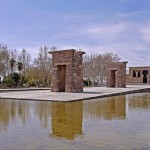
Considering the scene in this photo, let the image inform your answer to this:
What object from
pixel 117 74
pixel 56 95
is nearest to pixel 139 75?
pixel 117 74

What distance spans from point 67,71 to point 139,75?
24.5 m

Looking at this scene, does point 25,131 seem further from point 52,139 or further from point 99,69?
point 99,69

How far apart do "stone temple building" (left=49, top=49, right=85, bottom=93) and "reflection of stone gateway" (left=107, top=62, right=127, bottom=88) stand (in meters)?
9.21

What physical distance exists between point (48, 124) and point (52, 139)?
1692 millimetres

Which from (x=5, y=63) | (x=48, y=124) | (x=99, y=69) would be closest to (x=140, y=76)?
(x=99, y=69)

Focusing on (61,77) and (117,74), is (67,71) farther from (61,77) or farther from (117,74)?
(117,74)

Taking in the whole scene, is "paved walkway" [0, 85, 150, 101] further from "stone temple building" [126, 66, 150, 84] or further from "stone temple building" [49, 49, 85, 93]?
"stone temple building" [126, 66, 150, 84]

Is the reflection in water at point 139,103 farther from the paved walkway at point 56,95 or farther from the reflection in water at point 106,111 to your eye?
the paved walkway at point 56,95

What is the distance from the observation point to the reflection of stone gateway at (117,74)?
2719 cm

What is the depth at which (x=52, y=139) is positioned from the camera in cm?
545

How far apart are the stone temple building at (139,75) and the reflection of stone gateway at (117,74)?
12.4 meters

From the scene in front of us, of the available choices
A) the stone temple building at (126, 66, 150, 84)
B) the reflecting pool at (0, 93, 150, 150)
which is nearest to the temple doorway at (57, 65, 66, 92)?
the reflecting pool at (0, 93, 150, 150)

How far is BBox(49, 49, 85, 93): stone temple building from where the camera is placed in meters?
18.3

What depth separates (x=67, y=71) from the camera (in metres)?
18.5
